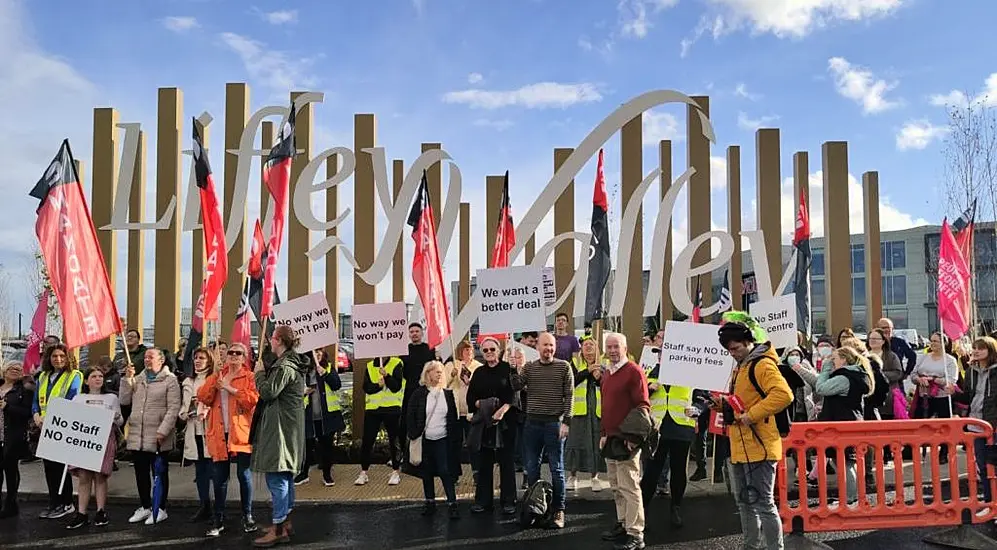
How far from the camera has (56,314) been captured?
1752cm

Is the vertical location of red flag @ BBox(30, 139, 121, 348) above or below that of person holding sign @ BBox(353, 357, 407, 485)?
above

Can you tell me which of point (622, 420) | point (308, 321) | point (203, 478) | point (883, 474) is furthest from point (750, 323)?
point (203, 478)

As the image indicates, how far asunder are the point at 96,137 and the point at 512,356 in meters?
8.18

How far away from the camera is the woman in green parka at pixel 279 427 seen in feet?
20.7

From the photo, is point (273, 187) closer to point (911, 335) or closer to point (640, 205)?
point (640, 205)

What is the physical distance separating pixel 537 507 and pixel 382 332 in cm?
284

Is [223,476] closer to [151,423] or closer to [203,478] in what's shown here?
[203,478]

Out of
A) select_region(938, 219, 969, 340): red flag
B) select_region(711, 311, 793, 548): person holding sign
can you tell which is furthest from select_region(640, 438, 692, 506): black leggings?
select_region(938, 219, 969, 340): red flag

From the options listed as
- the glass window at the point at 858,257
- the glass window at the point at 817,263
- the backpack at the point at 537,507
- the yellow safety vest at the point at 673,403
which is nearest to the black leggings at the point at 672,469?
the yellow safety vest at the point at 673,403

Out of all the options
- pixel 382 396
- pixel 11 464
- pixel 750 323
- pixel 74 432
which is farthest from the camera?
pixel 382 396

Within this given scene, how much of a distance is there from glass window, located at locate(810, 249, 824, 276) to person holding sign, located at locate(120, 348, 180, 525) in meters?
43.9

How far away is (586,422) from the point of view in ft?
27.6

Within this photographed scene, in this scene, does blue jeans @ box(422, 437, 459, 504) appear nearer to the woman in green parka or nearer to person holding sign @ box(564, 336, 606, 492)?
the woman in green parka

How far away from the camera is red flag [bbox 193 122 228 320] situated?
846cm
